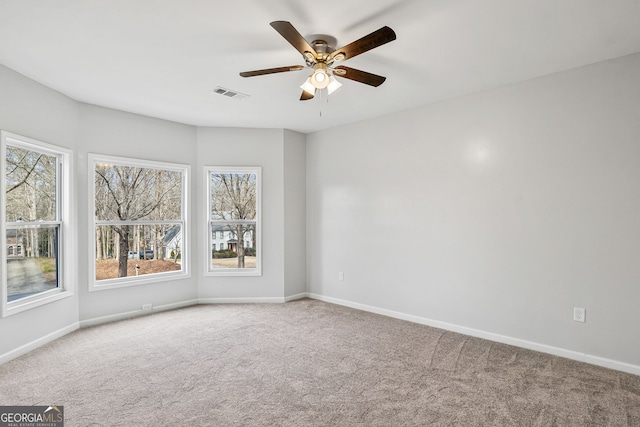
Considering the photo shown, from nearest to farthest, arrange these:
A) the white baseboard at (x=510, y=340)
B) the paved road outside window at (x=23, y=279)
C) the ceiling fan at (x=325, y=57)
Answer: the ceiling fan at (x=325, y=57)
the white baseboard at (x=510, y=340)
the paved road outside window at (x=23, y=279)

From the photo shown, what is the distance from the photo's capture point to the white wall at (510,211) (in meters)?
3.04

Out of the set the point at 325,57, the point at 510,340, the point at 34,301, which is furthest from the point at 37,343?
the point at 510,340

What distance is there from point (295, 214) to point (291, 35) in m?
3.59

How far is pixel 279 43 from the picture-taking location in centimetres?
279

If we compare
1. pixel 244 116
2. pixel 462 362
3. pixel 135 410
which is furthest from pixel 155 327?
pixel 462 362

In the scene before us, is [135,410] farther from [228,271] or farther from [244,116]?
[244,116]

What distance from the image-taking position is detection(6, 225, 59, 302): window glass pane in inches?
133

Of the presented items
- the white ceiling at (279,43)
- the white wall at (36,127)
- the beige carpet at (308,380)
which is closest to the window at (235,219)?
the beige carpet at (308,380)

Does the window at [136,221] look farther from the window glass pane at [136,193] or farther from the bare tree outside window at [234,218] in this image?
the bare tree outside window at [234,218]

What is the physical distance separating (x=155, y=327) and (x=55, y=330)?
992 mm

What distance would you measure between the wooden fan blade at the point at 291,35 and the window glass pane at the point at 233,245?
336 centimetres

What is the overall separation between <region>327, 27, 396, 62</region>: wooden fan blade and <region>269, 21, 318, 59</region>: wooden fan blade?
0.75 feet

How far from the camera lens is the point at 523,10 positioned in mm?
2342

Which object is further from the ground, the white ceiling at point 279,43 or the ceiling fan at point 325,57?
the white ceiling at point 279,43
